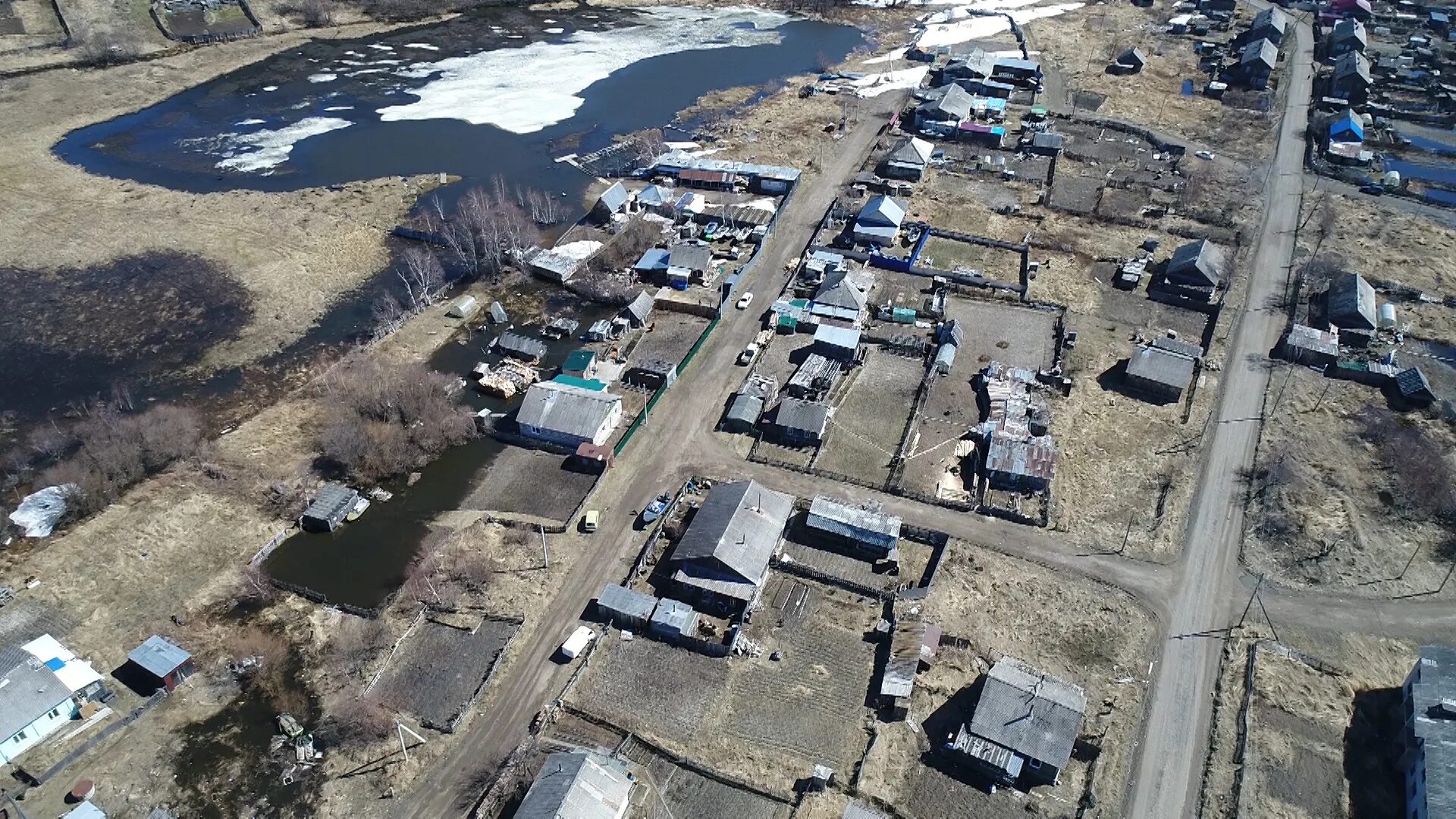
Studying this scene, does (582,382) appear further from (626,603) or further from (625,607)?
(625,607)

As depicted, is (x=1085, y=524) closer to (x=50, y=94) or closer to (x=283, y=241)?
(x=283, y=241)

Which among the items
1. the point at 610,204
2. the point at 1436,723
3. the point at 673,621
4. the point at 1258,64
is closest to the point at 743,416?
the point at 673,621

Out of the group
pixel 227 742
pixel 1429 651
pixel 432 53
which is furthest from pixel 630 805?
pixel 432 53

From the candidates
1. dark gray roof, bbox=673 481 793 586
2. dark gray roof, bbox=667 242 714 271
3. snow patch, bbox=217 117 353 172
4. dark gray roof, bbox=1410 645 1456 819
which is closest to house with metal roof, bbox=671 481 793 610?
dark gray roof, bbox=673 481 793 586

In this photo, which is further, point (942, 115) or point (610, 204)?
point (942, 115)

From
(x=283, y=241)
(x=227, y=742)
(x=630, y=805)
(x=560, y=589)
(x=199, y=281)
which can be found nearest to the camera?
(x=630, y=805)

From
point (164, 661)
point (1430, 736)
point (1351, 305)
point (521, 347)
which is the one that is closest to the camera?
point (1430, 736)

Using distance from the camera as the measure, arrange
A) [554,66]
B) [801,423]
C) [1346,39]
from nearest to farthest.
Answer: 1. [801,423]
2. [1346,39]
3. [554,66]

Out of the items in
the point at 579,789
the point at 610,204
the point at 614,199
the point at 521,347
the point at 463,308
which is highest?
the point at 614,199
